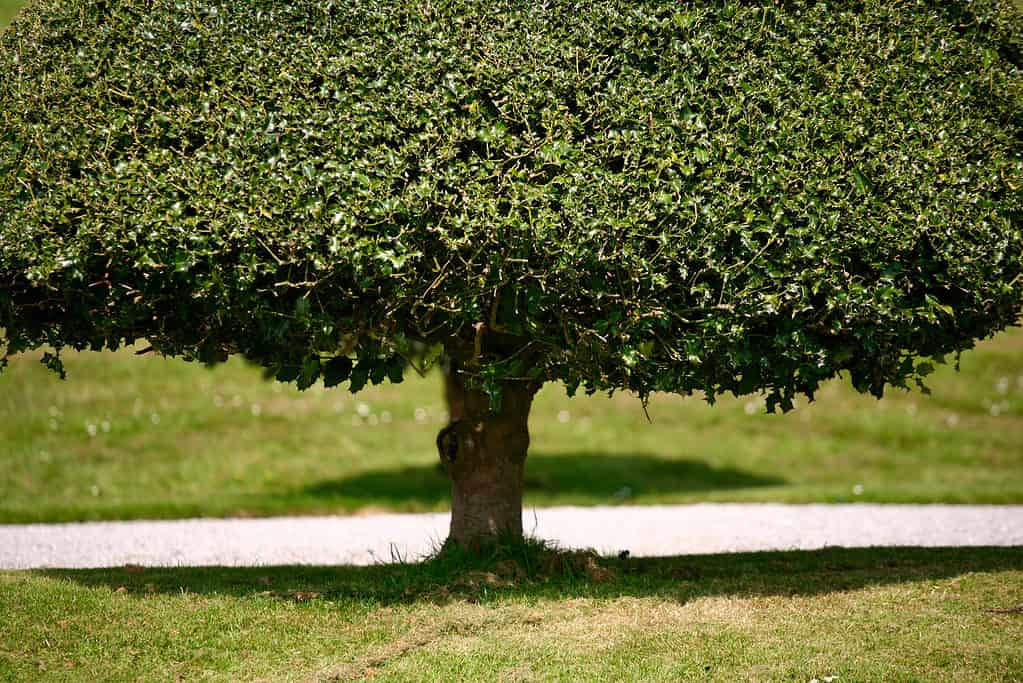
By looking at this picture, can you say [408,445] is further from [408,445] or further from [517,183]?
[517,183]

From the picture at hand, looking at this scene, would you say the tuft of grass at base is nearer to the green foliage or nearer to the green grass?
the green foliage

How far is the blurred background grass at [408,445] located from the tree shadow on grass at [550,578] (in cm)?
503

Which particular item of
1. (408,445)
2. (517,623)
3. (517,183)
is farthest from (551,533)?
(517,183)

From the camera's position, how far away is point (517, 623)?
687cm

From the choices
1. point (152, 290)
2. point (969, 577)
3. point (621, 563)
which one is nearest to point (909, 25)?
point (969, 577)

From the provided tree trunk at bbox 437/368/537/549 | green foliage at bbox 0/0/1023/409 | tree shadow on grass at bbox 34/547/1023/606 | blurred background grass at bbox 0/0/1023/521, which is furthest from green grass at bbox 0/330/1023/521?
green foliage at bbox 0/0/1023/409

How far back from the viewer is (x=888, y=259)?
273 inches

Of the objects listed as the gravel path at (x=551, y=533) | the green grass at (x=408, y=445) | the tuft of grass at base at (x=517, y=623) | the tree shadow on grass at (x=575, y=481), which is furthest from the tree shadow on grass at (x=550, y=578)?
the tree shadow on grass at (x=575, y=481)

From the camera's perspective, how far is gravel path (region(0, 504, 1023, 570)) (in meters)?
10.4

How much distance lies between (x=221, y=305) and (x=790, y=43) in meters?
4.46

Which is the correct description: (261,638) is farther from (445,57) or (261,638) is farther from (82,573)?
(445,57)

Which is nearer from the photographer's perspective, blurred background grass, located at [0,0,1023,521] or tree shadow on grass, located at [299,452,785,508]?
blurred background grass, located at [0,0,1023,521]

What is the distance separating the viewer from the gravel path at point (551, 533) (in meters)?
10.4

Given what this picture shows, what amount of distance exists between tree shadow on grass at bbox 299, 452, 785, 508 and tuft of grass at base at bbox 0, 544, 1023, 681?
19.4 ft
